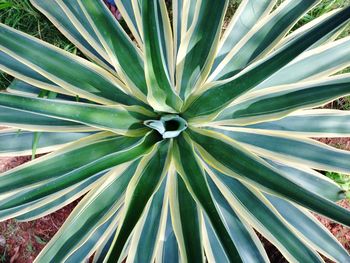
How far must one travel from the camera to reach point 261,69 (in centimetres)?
89

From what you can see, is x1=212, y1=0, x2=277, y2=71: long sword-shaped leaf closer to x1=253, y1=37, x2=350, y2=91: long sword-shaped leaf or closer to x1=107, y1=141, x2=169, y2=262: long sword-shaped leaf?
x1=253, y1=37, x2=350, y2=91: long sword-shaped leaf

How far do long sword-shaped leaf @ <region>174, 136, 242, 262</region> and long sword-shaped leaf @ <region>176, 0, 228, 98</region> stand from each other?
16 cm

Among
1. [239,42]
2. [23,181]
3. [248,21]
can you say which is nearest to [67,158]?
[23,181]

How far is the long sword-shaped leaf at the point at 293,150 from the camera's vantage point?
3.77 ft

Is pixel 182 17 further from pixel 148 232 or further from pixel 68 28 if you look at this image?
pixel 148 232

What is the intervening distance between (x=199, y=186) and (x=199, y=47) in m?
0.36

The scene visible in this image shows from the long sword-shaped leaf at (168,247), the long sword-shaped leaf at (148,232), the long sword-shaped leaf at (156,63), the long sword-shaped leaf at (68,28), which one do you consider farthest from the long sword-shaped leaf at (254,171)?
the long sword-shaped leaf at (68,28)

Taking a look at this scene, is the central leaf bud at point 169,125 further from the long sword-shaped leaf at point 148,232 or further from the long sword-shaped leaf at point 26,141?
the long sword-shaped leaf at point 26,141

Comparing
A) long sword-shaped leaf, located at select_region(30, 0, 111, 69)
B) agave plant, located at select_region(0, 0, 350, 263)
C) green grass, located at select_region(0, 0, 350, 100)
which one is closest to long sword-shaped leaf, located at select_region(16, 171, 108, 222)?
agave plant, located at select_region(0, 0, 350, 263)

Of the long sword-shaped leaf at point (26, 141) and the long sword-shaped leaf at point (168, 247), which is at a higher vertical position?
the long sword-shaped leaf at point (26, 141)

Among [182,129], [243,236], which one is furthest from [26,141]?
[243,236]

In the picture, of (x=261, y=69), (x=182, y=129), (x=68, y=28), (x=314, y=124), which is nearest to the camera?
(x=261, y=69)

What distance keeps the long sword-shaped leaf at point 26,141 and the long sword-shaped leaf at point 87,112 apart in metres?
0.34

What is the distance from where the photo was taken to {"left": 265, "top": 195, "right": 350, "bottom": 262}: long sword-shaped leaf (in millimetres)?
1240
